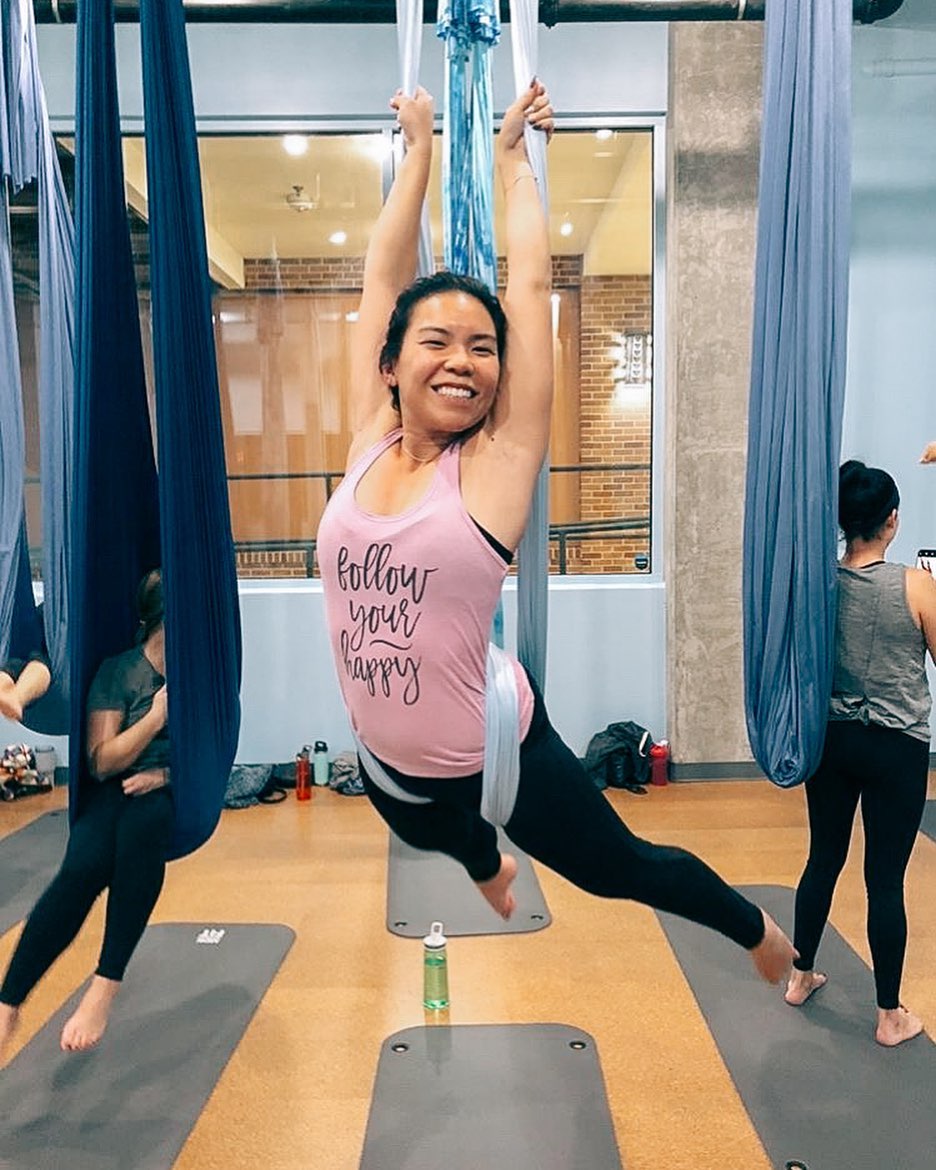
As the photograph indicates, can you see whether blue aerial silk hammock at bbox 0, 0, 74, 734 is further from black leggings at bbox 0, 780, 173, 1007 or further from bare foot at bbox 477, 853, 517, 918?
bare foot at bbox 477, 853, 517, 918

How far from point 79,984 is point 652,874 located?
5.80 ft

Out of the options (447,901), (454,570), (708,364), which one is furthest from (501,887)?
(708,364)

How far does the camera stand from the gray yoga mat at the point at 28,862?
2854mm

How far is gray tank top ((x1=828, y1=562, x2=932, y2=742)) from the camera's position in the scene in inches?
75.7

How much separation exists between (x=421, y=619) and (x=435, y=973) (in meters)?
1.29

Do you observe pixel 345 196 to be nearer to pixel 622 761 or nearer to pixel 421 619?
pixel 622 761

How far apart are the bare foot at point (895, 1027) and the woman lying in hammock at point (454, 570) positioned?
41.6 inches

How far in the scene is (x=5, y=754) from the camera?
12.9 feet

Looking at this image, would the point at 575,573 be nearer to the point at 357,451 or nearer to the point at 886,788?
the point at 886,788

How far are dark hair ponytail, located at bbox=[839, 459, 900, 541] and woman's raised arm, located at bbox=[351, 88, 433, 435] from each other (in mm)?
1016

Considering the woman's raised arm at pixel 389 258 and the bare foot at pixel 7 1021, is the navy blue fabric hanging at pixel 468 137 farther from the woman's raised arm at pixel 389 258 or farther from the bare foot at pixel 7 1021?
the bare foot at pixel 7 1021

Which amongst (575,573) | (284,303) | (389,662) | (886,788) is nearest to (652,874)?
(389,662)

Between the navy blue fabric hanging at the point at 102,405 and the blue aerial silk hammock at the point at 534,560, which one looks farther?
the blue aerial silk hammock at the point at 534,560

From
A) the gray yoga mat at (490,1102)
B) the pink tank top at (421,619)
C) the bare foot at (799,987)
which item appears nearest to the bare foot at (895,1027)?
the bare foot at (799,987)
